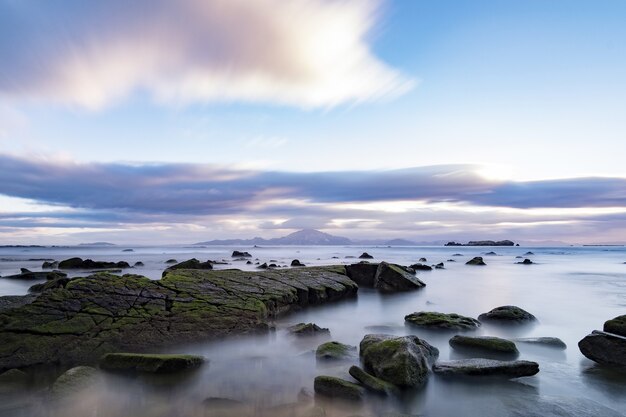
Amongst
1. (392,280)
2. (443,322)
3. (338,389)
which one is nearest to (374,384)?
(338,389)

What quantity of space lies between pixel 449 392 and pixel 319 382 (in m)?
2.15

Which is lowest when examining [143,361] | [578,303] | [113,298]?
[578,303]

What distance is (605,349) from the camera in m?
7.96

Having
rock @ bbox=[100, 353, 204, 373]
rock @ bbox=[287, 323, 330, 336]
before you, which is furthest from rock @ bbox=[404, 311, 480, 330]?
rock @ bbox=[100, 353, 204, 373]

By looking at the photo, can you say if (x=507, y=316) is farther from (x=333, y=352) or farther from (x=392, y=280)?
(x=392, y=280)

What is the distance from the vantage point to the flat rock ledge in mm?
7602

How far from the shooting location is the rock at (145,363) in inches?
273

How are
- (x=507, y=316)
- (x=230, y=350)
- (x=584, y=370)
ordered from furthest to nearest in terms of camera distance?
(x=507, y=316) < (x=230, y=350) < (x=584, y=370)

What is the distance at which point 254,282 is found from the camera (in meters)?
13.7

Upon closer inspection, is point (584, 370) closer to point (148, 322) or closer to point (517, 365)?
point (517, 365)

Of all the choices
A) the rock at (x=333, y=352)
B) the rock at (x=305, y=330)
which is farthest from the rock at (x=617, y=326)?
the rock at (x=305, y=330)

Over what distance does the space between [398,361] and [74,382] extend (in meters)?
5.24

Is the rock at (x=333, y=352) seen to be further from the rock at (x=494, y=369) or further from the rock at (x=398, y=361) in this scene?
the rock at (x=494, y=369)

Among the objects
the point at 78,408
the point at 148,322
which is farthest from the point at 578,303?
the point at 78,408
